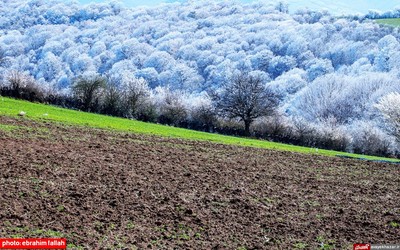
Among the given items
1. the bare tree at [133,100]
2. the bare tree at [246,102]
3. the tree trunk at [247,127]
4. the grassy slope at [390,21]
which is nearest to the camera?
the bare tree at [133,100]

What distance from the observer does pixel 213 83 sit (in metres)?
130

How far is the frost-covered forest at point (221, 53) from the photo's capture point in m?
100

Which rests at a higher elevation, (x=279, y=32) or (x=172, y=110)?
(x=279, y=32)

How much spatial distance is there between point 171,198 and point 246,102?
147ft

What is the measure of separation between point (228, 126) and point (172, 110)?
641 centimetres

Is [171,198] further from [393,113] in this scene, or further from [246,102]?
[246,102]

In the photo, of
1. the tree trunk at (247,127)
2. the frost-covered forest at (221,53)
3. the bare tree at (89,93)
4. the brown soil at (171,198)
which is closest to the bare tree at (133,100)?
the bare tree at (89,93)

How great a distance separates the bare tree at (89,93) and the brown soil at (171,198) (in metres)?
29.0

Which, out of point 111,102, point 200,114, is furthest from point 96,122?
point 200,114

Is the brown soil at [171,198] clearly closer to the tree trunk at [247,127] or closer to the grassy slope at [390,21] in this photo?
the tree trunk at [247,127]

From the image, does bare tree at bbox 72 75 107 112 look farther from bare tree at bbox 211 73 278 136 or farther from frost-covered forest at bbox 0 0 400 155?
frost-covered forest at bbox 0 0 400 155

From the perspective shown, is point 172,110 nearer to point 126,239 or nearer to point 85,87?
point 85,87

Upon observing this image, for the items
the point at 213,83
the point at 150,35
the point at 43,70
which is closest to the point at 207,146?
the point at 213,83

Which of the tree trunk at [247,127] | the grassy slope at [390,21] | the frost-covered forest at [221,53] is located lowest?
the tree trunk at [247,127]
